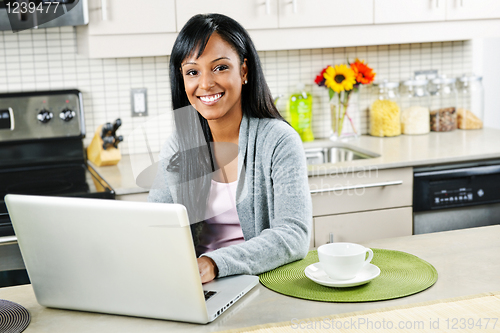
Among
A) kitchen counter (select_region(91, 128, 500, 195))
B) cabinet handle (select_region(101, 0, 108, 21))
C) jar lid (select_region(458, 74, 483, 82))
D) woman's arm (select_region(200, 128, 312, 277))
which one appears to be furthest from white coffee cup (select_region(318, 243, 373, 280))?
jar lid (select_region(458, 74, 483, 82))

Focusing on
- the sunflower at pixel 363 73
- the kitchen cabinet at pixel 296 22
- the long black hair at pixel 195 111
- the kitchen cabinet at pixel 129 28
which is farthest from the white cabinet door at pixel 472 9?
the long black hair at pixel 195 111

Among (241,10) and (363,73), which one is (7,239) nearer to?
(241,10)

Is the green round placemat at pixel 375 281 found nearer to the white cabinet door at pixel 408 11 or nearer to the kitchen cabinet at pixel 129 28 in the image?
the kitchen cabinet at pixel 129 28

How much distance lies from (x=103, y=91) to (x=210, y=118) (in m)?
1.21

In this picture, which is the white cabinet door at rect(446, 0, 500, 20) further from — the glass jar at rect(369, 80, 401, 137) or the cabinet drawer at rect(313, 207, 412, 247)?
the cabinet drawer at rect(313, 207, 412, 247)

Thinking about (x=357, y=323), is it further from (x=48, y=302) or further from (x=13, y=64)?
(x=13, y=64)

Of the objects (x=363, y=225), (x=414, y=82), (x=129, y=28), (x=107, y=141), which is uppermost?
(x=129, y=28)

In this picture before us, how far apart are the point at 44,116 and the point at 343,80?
4.56ft

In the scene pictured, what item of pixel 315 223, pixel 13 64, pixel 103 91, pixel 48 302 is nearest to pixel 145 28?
pixel 103 91

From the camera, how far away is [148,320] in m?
0.95

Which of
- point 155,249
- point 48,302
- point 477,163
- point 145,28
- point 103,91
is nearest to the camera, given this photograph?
point 155,249

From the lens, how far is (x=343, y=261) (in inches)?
40.4

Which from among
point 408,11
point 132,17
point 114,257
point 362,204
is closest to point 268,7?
point 132,17

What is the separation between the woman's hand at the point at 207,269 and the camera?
1068 mm
